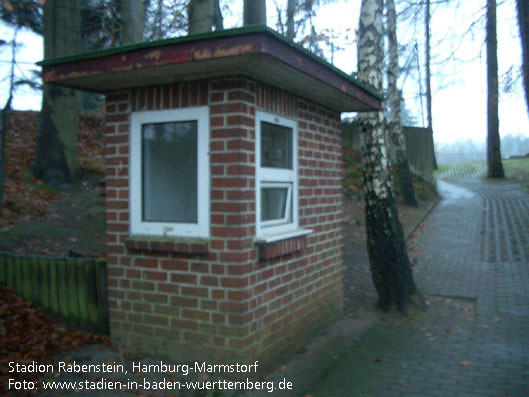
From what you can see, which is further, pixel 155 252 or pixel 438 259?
pixel 438 259

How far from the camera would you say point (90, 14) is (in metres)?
15.4

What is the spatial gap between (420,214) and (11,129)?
39.3ft

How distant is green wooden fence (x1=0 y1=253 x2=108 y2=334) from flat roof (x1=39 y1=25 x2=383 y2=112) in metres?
1.90

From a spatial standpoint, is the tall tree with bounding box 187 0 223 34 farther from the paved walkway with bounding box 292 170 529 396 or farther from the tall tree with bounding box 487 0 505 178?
the tall tree with bounding box 487 0 505 178

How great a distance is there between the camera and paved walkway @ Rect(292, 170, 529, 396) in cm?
449

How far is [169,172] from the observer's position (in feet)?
16.0

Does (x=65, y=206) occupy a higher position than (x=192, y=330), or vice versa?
(x=65, y=206)

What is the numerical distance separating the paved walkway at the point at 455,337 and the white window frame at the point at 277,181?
1440 millimetres

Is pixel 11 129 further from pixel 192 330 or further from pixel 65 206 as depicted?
pixel 192 330

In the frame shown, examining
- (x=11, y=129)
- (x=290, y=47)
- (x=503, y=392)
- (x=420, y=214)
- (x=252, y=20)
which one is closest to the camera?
(x=290, y=47)

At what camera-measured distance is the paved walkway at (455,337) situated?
4492mm

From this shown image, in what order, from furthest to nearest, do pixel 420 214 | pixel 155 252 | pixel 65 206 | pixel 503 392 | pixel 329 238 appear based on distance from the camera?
pixel 420 214 → pixel 65 206 → pixel 329 238 → pixel 155 252 → pixel 503 392

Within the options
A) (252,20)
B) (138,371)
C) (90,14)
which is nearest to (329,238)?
(138,371)

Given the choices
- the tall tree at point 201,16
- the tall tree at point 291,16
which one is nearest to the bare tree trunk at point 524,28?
the tall tree at point 291,16
